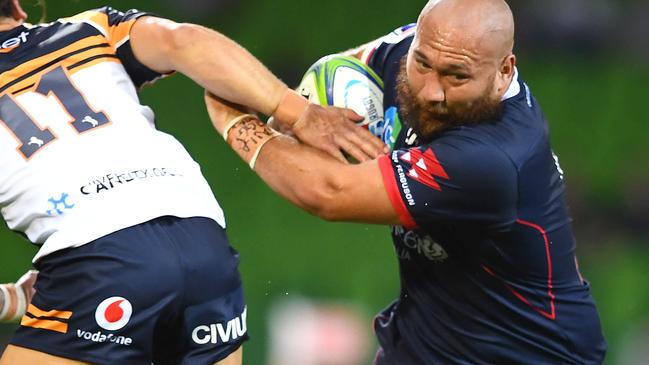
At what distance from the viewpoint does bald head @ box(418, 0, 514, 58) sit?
2977mm

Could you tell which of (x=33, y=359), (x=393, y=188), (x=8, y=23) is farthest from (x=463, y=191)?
(x=8, y=23)

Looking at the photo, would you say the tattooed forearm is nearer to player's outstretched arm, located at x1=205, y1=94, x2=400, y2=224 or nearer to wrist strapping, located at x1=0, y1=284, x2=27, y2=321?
→ player's outstretched arm, located at x1=205, y1=94, x2=400, y2=224

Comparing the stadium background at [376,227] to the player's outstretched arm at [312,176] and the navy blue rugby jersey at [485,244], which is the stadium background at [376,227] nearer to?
the navy blue rugby jersey at [485,244]

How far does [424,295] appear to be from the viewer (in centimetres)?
354

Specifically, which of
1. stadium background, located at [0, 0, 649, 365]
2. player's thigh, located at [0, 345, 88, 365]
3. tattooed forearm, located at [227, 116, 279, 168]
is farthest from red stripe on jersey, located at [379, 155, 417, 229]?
stadium background, located at [0, 0, 649, 365]

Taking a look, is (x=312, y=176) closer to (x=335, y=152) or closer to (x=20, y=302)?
(x=335, y=152)

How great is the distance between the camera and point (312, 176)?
3090 millimetres

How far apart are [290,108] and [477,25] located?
0.63 m

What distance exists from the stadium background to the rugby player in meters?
3.09

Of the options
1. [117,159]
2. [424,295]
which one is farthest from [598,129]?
[117,159]

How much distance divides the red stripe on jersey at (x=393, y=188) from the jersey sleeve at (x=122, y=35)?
0.80 m

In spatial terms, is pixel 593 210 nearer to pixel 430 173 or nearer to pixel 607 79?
pixel 607 79

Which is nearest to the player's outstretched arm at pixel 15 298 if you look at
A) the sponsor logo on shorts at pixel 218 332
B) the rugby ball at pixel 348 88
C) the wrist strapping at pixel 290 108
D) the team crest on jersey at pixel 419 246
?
the sponsor logo on shorts at pixel 218 332

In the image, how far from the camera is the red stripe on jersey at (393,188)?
303 cm
